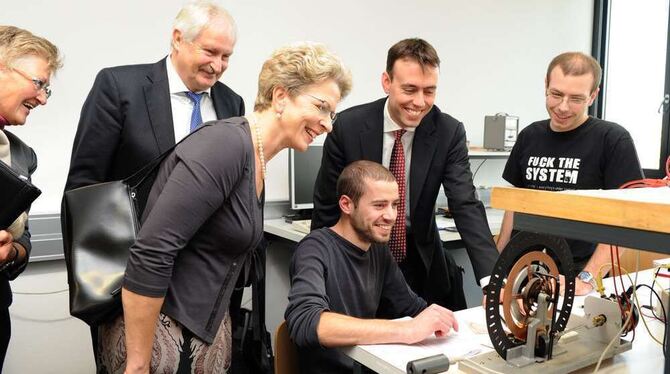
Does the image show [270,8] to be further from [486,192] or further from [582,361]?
[582,361]

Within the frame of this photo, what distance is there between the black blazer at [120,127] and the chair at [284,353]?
0.64m

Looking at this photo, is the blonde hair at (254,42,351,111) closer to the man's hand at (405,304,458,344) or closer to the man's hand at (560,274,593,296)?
the man's hand at (405,304,458,344)

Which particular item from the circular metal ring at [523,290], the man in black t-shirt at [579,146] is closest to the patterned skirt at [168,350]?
the circular metal ring at [523,290]

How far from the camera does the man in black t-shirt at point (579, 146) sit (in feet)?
6.64

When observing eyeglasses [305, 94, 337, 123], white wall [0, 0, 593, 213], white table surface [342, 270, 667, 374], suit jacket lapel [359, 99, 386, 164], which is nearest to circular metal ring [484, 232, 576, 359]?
white table surface [342, 270, 667, 374]

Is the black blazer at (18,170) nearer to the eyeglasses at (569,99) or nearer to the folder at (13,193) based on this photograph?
the folder at (13,193)

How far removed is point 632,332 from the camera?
4.54 ft

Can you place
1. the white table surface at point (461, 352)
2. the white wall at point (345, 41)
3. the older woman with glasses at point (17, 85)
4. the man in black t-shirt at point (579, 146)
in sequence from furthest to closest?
the white wall at point (345, 41)
the man in black t-shirt at point (579, 146)
the older woman with glasses at point (17, 85)
the white table surface at point (461, 352)

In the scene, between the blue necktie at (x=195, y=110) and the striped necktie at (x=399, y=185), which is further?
the striped necktie at (x=399, y=185)

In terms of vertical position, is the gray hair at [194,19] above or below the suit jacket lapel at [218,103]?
above

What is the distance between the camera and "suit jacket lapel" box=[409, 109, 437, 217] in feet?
6.49

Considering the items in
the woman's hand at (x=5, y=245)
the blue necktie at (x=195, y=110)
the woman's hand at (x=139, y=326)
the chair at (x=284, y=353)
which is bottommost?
the chair at (x=284, y=353)

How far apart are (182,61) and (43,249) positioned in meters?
1.26

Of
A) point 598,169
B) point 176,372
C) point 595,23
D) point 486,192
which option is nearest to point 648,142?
point 595,23
